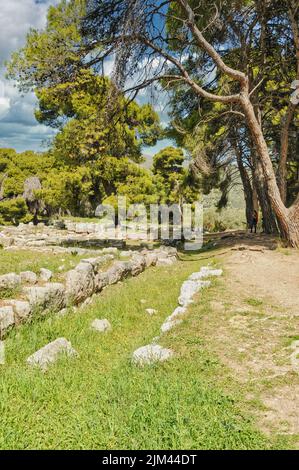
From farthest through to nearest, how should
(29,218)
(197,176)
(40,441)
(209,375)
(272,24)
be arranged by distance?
(29,218), (197,176), (272,24), (209,375), (40,441)

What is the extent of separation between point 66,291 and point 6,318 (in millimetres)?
1751

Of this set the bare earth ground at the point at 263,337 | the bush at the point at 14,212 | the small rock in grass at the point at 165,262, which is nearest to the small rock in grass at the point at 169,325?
the bare earth ground at the point at 263,337

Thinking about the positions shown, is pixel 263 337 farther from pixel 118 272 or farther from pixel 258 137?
pixel 258 137

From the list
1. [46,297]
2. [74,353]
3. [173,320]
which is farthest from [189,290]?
[74,353]

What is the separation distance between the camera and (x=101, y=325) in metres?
5.58

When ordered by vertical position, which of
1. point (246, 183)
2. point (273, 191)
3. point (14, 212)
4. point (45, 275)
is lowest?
point (45, 275)

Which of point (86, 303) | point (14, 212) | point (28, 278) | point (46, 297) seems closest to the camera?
point (46, 297)

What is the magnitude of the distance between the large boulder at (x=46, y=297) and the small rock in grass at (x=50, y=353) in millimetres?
1330

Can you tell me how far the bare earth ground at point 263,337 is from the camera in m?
3.10

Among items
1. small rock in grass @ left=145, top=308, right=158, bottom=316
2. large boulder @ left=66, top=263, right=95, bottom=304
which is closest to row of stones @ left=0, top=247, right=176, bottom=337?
large boulder @ left=66, top=263, right=95, bottom=304
